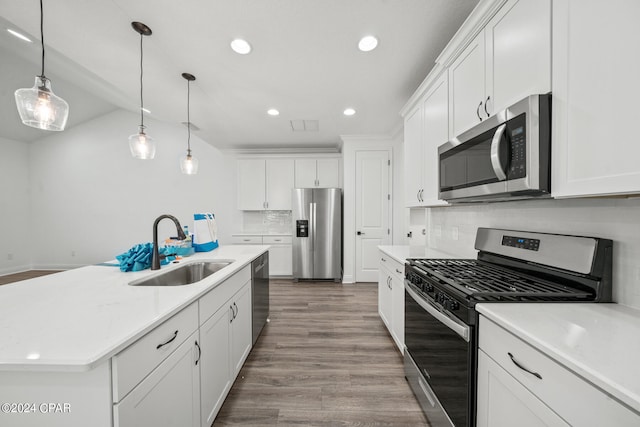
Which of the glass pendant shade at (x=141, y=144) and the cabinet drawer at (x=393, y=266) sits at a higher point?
the glass pendant shade at (x=141, y=144)

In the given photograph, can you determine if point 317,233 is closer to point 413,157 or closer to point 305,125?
point 305,125

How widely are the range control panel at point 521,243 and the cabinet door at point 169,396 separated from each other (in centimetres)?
183

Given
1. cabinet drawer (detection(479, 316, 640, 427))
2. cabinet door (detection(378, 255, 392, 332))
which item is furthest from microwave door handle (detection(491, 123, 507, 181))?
cabinet door (detection(378, 255, 392, 332))

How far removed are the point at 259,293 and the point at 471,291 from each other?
1.91m

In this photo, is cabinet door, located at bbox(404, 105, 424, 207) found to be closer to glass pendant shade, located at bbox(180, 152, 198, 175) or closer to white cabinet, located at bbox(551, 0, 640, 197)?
white cabinet, located at bbox(551, 0, 640, 197)

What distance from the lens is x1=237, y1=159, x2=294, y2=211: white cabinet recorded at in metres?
4.68

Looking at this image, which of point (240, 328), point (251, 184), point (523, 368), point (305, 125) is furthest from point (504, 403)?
point (251, 184)

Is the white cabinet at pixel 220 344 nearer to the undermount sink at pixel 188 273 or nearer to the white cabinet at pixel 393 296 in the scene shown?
the undermount sink at pixel 188 273

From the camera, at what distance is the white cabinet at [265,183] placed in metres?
4.68

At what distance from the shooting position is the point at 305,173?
15.4ft

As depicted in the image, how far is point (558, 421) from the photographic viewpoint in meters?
0.61

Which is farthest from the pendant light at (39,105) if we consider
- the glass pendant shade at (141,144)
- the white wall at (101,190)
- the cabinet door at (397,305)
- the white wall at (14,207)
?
the white wall at (14,207)

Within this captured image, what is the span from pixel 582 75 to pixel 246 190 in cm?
462

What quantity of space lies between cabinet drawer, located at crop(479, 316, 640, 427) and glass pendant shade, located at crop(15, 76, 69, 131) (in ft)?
7.59
